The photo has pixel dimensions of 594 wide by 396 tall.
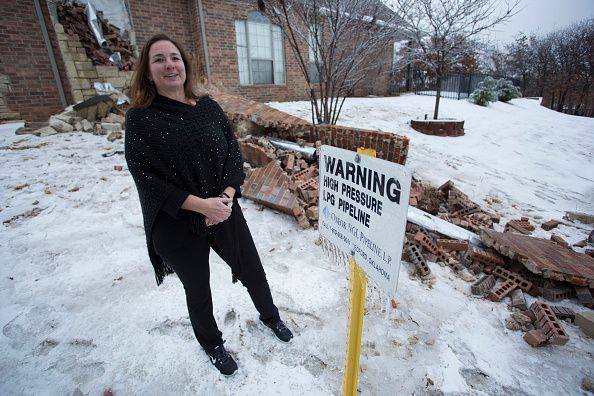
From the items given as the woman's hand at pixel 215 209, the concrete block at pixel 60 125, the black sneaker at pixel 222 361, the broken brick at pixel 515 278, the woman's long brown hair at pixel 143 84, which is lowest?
the broken brick at pixel 515 278

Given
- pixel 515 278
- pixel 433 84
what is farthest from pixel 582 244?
pixel 433 84

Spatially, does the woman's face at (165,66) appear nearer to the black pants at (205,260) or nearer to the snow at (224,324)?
the black pants at (205,260)

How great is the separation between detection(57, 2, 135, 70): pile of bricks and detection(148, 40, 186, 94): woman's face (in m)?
8.03

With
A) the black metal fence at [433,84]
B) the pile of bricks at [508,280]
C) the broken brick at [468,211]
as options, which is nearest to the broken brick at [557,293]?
the pile of bricks at [508,280]

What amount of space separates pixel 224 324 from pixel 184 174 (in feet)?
4.08

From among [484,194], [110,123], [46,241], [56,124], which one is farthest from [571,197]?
[56,124]

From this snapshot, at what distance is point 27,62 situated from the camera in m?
7.32

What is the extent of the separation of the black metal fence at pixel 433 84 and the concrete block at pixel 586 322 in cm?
1553

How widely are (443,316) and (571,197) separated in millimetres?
4841

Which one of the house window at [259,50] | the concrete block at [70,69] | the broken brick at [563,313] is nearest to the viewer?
the broken brick at [563,313]

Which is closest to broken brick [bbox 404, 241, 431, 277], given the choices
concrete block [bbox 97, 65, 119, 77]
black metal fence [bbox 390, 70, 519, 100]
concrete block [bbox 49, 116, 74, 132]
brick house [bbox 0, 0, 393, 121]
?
brick house [bbox 0, 0, 393, 121]

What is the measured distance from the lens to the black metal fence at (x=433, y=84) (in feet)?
51.3

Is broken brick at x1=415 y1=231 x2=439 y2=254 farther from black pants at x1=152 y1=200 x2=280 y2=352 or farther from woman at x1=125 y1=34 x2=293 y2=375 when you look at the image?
woman at x1=125 y1=34 x2=293 y2=375

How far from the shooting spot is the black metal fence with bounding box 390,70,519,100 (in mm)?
15641
